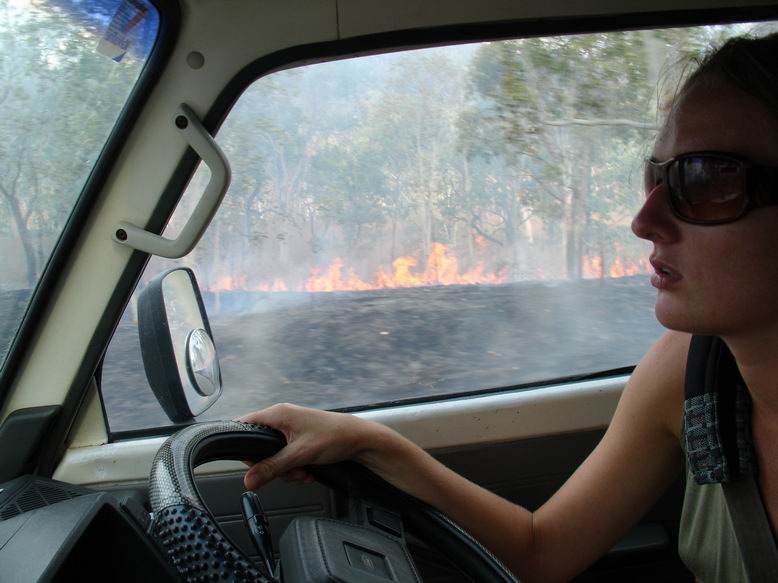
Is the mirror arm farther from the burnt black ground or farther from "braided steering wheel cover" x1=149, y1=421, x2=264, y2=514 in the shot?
"braided steering wheel cover" x1=149, y1=421, x2=264, y2=514

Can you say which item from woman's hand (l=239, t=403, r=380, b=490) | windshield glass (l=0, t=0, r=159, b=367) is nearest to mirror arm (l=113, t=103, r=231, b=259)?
windshield glass (l=0, t=0, r=159, b=367)

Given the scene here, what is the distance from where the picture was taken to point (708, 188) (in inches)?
47.0

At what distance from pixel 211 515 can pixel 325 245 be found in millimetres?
1071

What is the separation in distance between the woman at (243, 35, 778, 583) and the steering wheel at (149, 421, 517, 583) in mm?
42

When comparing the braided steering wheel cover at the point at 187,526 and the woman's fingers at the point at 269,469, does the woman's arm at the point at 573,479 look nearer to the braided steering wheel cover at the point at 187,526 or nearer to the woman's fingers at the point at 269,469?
the woman's fingers at the point at 269,469

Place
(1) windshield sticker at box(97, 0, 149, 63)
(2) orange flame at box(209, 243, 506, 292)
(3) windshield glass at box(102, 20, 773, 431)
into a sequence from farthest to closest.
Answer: (2) orange flame at box(209, 243, 506, 292) < (3) windshield glass at box(102, 20, 773, 431) < (1) windshield sticker at box(97, 0, 149, 63)

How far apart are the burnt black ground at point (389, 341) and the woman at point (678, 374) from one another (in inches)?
22.2

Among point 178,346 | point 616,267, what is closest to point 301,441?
point 178,346

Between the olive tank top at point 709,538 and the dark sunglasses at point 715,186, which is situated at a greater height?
the dark sunglasses at point 715,186

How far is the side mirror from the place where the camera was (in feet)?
5.64

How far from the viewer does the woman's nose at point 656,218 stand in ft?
4.08

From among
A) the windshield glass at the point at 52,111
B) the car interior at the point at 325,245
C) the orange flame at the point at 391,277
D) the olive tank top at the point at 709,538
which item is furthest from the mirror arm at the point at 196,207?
the olive tank top at the point at 709,538

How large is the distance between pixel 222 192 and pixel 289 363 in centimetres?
54

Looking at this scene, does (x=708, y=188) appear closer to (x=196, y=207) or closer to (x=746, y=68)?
(x=746, y=68)
